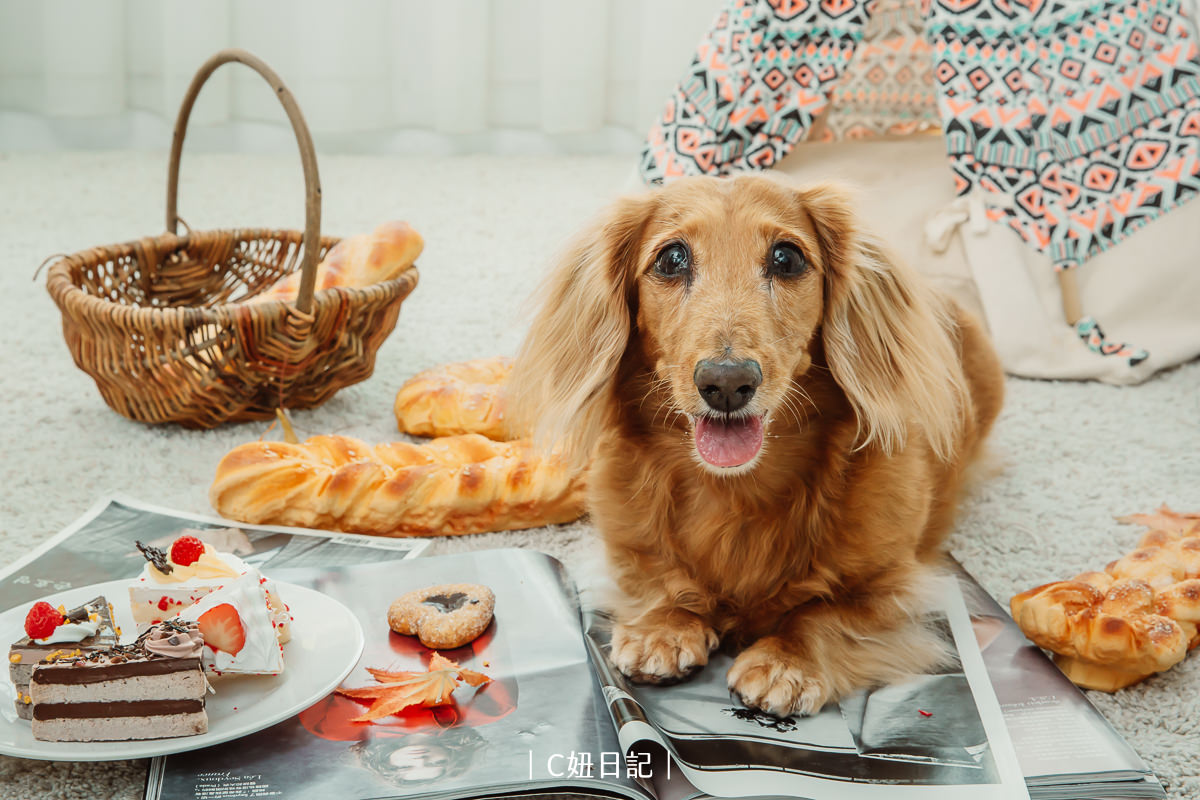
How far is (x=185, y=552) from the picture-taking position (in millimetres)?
1232

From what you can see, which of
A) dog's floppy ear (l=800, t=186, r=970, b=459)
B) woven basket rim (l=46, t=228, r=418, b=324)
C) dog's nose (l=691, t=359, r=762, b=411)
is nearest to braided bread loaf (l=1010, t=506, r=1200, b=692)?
A: dog's floppy ear (l=800, t=186, r=970, b=459)

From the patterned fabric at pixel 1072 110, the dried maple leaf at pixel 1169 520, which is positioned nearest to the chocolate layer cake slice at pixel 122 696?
the dried maple leaf at pixel 1169 520

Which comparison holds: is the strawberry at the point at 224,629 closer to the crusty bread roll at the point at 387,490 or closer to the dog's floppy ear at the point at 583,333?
the dog's floppy ear at the point at 583,333

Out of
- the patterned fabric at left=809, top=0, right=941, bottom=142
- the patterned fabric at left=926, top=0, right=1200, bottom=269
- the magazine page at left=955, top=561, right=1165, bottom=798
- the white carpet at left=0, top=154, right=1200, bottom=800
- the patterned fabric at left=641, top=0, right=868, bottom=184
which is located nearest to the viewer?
the magazine page at left=955, top=561, right=1165, bottom=798

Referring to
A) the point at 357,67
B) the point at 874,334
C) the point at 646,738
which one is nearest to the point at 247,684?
the point at 646,738

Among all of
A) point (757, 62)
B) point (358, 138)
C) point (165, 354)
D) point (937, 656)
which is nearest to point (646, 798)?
point (937, 656)

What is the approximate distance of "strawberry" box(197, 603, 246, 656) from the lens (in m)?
1.13

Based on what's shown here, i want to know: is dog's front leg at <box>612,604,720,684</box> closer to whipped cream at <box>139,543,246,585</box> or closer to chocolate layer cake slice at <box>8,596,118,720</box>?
whipped cream at <box>139,543,246,585</box>

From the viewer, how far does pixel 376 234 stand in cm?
231

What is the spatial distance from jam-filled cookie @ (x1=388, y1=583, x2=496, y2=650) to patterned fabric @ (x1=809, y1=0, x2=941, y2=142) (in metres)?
1.94

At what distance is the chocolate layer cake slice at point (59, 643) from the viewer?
108 cm

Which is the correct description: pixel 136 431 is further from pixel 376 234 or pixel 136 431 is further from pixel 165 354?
pixel 376 234

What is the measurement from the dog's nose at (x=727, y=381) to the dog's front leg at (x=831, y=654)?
333 mm

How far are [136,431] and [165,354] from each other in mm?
264
